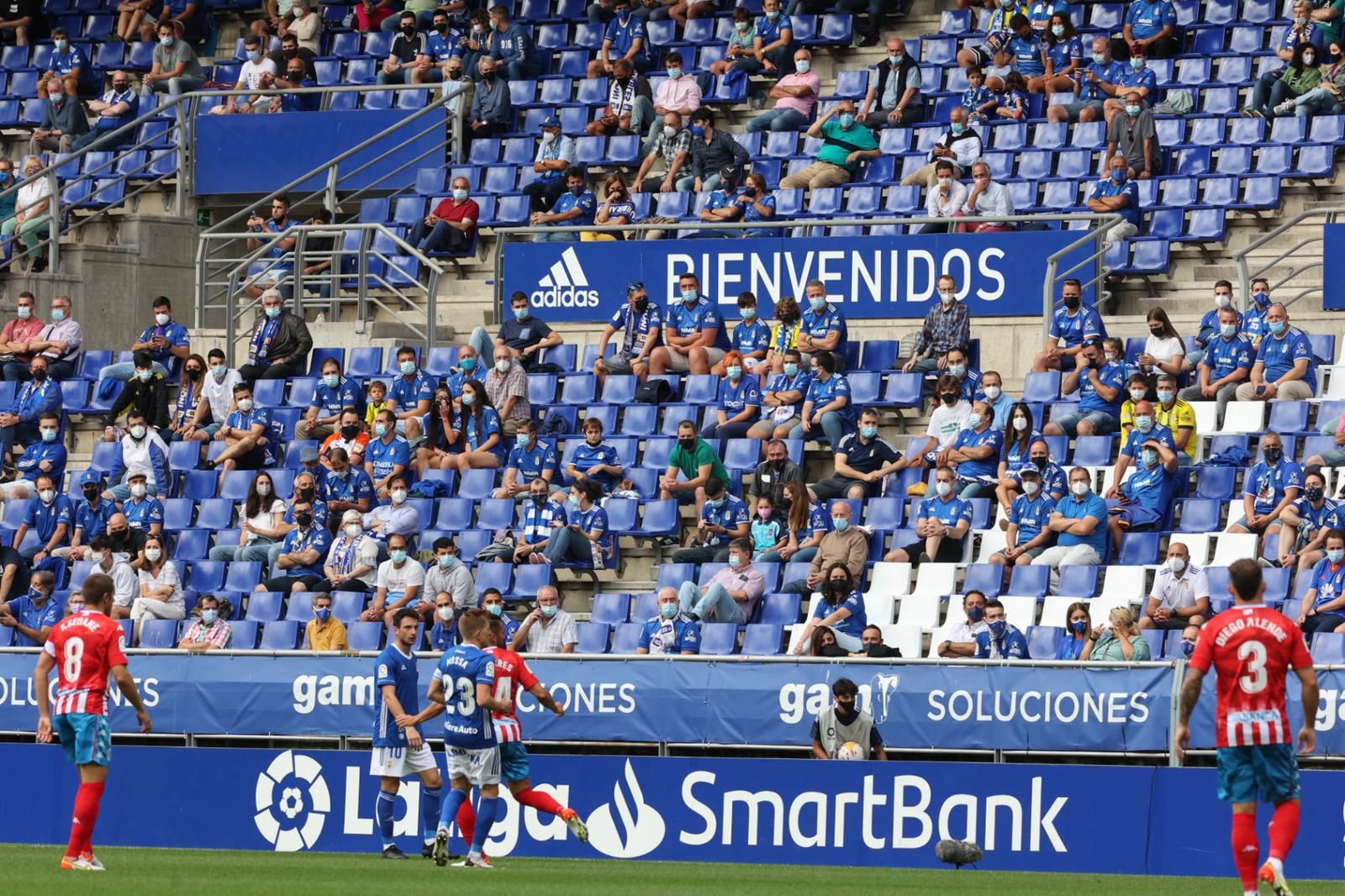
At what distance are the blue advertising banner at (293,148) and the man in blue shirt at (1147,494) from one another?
10.9m

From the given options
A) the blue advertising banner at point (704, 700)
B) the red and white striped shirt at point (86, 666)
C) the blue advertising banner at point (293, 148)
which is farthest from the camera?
the blue advertising banner at point (293, 148)

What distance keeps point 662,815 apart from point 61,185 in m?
15.0

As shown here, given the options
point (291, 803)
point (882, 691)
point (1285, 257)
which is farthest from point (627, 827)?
point (1285, 257)

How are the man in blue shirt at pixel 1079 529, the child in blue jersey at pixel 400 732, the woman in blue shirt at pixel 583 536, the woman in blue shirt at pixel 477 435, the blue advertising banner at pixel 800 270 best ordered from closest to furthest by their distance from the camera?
the child in blue jersey at pixel 400 732
the man in blue shirt at pixel 1079 529
the woman in blue shirt at pixel 583 536
the woman in blue shirt at pixel 477 435
the blue advertising banner at pixel 800 270

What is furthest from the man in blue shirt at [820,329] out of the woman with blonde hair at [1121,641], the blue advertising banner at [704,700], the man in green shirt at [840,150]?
the blue advertising banner at [704,700]

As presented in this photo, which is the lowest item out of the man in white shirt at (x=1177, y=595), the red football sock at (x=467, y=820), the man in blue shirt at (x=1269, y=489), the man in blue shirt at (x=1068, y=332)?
the red football sock at (x=467, y=820)

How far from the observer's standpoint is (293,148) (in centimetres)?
2862

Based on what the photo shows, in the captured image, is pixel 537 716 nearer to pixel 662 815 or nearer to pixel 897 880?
pixel 662 815

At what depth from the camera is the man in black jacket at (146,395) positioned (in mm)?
24484

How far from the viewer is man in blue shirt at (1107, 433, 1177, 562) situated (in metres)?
20.0

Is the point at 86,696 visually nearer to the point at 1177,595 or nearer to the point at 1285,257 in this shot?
the point at 1177,595

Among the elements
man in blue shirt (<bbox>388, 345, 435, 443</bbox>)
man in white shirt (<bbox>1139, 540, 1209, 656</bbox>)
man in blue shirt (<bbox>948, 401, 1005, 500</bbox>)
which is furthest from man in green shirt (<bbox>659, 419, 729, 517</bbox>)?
man in white shirt (<bbox>1139, 540, 1209, 656</bbox>)

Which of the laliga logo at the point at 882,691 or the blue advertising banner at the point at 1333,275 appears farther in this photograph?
the blue advertising banner at the point at 1333,275

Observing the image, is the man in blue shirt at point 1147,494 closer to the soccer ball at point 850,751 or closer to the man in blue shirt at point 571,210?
the soccer ball at point 850,751
